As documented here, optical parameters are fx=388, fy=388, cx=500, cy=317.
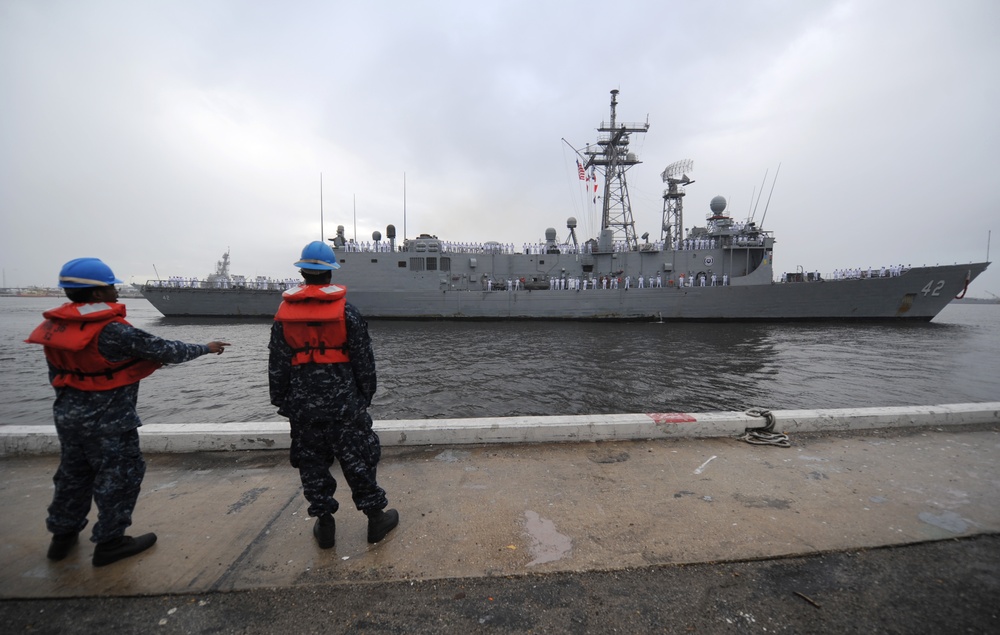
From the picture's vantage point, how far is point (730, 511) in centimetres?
245

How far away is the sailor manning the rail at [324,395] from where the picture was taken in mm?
2188

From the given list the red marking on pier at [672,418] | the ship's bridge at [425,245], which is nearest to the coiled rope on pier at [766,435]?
the red marking on pier at [672,418]

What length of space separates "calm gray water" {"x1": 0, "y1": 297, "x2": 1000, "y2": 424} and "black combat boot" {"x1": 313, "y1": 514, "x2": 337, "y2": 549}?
474 centimetres

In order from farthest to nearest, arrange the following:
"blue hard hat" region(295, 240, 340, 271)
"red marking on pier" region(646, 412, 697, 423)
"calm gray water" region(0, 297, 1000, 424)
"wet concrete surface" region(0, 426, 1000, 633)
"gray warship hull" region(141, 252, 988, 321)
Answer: "gray warship hull" region(141, 252, 988, 321) < "calm gray water" region(0, 297, 1000, 424) < "red marking on pier" region(646, 412, 697, 423) < "blue hard hat" region(295, 240, 340, 271) < "wet concrete surface" region(0, 426, 1000, 633)

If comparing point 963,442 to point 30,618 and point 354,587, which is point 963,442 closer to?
point 354,587

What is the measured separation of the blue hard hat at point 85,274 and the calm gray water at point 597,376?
16.6 ft

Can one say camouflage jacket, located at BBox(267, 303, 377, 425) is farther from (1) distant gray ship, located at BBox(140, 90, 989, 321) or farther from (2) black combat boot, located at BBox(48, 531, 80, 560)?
(1) distant gray ship, located at BBox(140, 90, 989, 321)

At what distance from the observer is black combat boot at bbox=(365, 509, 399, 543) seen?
221 cm

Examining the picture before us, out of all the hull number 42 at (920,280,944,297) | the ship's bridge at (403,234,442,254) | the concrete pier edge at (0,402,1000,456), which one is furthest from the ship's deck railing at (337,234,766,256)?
the concrete pier edge at (0,402,1000,456)

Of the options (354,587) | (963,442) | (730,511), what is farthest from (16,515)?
(963,442)

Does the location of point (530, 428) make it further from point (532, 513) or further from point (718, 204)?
point (718, 204)

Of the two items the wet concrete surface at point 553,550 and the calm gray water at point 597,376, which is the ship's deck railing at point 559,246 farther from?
the wet concrete surface at point 553,550

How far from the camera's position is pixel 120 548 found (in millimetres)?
2055

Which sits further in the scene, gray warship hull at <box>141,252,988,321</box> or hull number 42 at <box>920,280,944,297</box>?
gray warship hull at <box>141,252,988,321</box>
